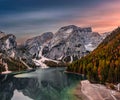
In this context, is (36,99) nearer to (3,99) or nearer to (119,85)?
(3,99)

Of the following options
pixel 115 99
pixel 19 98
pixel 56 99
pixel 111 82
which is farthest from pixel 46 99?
pixel 111 82

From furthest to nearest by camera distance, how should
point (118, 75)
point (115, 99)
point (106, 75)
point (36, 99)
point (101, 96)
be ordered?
point (106, 75), point (118, 75), point (36, 99), point (101, 96), point (115, 99)

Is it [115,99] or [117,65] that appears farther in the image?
[117,65]

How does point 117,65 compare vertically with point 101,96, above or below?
above

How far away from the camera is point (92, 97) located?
486 ft

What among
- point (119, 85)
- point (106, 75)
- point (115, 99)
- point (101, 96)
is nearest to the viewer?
point (115, 99)

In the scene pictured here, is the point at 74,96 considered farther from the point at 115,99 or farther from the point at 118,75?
the point at 118,75

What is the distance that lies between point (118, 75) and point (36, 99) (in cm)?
5615

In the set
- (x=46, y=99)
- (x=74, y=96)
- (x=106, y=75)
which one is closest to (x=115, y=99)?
(x=74, y=96)

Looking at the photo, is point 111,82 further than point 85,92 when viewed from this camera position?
Yes

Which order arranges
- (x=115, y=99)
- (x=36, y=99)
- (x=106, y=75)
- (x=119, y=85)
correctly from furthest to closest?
1. (x=106, y=75)
2. (x=119, y=85)
3. (x=36, y=99)
4. (x=115, y=99)

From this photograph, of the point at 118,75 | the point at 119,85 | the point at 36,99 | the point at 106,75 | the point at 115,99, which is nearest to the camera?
the point at 115,99

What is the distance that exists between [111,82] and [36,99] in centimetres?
5355

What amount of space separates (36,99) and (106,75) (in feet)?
200
